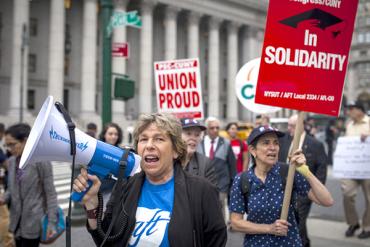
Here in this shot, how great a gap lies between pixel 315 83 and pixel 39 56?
46027mm

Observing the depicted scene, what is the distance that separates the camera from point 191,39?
182 feet

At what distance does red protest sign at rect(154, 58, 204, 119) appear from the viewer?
8.32m

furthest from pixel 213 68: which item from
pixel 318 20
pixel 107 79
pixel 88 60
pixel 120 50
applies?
pixel 318 20

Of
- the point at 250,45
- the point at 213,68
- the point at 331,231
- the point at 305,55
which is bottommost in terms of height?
the point at 331,231

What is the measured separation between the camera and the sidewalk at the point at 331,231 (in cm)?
773

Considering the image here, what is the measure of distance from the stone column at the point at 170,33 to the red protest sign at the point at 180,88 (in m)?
44.2

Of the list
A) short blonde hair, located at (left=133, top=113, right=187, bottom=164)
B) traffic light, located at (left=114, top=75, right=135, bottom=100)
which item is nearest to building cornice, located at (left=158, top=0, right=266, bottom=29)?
traffic light, located at (left=114, top=75, right=135, bottom=100)

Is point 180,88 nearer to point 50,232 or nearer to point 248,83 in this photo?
point 248,83

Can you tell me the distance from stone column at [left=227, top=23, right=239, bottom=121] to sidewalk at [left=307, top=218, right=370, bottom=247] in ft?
174

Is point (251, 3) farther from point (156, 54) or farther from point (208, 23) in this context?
point (156, 54)

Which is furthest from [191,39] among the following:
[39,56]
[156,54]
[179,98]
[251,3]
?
[179,98]

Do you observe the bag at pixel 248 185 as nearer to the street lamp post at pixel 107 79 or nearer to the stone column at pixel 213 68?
the street lamp post at pixel 107 79

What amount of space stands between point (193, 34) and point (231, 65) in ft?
28.1

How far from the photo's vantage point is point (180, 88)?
8.50 m
